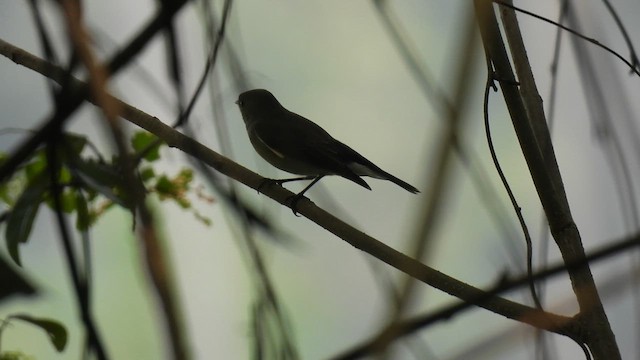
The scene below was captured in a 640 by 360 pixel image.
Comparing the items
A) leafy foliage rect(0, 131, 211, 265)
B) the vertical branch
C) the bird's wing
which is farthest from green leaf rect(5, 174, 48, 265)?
the bird's wing

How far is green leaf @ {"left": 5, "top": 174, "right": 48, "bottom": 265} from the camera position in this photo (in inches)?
72.9

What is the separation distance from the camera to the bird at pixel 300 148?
13.4 ft

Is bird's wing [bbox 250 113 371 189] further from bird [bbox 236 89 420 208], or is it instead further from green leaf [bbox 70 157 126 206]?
green leaf [bbox 70 157 126 206]

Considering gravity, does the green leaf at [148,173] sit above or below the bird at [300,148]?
below

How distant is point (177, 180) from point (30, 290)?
1547 mm

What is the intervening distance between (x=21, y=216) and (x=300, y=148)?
7.87ft

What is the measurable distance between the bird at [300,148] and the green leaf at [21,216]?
187 cm

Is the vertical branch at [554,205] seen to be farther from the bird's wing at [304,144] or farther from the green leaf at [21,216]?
the bird's wing at [304,144]

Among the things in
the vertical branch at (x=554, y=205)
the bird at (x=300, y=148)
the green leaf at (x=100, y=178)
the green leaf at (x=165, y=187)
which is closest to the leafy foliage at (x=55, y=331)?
the green leaf at (x=100, y=178)

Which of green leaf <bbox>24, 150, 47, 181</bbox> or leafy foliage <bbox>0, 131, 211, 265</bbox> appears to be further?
green leaf <bbox>24, 150, 47, 181</bbox>

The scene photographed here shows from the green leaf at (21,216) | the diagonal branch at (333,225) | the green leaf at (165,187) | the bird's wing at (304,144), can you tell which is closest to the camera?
the diagonal branch at (333,225)

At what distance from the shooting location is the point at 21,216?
197cm

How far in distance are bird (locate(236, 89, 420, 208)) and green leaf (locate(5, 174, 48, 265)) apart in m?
1.87

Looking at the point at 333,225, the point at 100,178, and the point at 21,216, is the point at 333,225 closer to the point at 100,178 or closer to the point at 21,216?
A: the point at 100,178
